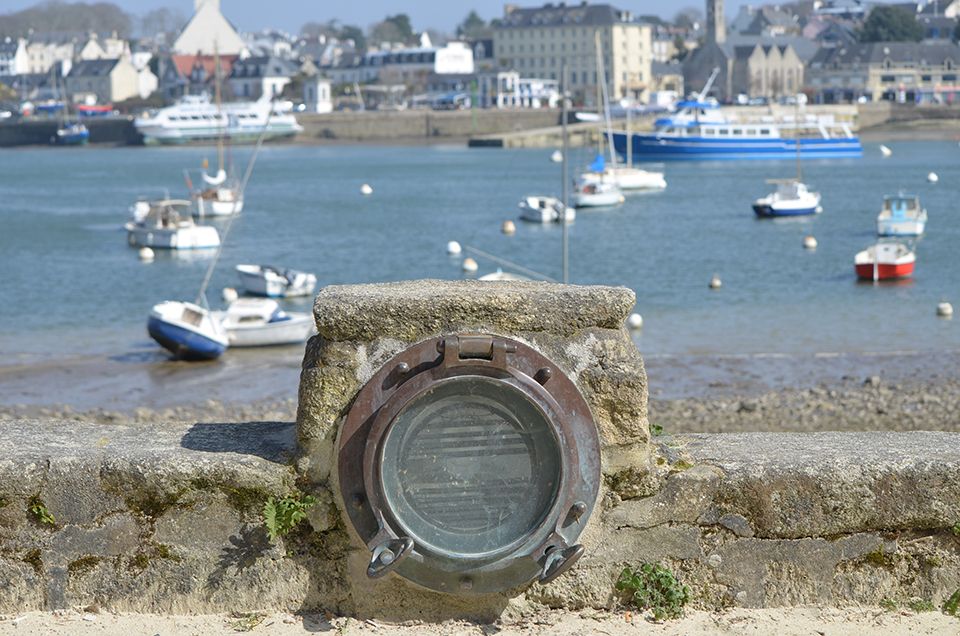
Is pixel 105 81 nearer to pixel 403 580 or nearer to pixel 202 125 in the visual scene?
pixel 202 125

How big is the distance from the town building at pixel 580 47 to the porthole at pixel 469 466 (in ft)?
436

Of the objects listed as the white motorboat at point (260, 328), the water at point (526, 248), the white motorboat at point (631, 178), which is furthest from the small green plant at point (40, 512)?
the white motorboat at point (631, 178)

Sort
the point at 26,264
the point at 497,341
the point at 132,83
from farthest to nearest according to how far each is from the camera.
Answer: the point at 132,83
the point at 26,264
the point at 497,341

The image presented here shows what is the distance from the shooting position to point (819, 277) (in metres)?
32.6

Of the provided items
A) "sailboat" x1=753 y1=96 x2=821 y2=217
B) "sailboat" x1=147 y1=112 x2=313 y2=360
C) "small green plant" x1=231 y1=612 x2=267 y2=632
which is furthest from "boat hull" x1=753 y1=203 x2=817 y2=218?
"small green plant" x1=231 y1=612 x2=267 y2=632

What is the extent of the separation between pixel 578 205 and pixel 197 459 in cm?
4799

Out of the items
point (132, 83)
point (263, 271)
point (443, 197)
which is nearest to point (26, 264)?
point (263, 271)

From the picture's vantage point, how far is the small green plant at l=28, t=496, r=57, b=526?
12.7 ft

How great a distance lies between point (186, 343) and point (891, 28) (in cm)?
12145

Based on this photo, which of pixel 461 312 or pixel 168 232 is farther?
pixel 168 232

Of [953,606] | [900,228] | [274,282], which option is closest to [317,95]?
[900,228]

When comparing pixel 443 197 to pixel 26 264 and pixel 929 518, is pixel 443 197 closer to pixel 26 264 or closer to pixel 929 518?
pixel 26 264

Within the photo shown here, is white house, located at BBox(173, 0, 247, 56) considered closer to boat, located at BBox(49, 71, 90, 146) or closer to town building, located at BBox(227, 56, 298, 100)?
town building, located at BBox(227, 56, 298, 100)

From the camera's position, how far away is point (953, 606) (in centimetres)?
387
